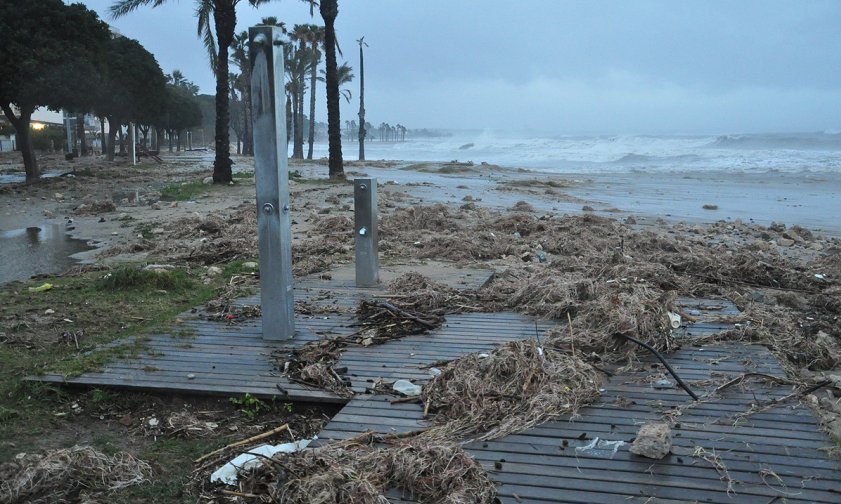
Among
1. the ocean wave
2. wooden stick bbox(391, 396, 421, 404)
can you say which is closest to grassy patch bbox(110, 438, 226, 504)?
wooden stick bbox(391, 396, 421, 404)

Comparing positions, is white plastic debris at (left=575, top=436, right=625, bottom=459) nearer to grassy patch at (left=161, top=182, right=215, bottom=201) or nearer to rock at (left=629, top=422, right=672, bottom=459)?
rock at (left=629, top=422, right=672, bottom=459)

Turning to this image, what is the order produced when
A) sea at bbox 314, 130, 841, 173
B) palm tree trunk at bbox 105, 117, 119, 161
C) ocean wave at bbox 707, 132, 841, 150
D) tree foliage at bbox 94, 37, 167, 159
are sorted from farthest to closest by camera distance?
ocean wave at bbox 707, 132, 841, 150, sea at bbox 314, 130, 841, 173, palm tree trunk at bbox 105, 117, 119, 161, tree foliage at bbox 94, 37, 167, 159

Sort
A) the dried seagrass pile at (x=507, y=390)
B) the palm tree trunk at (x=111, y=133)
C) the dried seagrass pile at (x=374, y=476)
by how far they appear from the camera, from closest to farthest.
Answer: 1. the dried seagrass pile at (x=374, y=476)
2. the dried seagrass pile at (x=507, y=390)
3. the palm tree trunk at (x=111, y=133)

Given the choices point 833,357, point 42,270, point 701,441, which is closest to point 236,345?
point 701,441

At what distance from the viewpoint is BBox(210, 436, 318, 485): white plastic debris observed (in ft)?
11.5

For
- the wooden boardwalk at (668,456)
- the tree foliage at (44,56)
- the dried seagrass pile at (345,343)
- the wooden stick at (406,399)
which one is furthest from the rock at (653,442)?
the tree foliage at (44,56)

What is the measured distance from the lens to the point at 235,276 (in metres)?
8.22

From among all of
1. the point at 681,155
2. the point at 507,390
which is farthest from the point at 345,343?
the point at 681,155

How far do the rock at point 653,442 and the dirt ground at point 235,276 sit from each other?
1.06 metres

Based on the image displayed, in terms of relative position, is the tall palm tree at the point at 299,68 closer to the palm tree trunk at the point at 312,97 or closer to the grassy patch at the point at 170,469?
the palm tree trunk at the point at 312,97

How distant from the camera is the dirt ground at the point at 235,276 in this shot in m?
4.26

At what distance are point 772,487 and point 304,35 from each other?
6306 cm

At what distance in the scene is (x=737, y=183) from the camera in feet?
107

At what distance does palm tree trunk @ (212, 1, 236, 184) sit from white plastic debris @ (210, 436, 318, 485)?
21090mm
